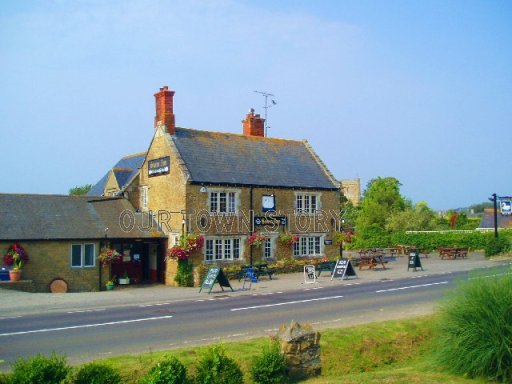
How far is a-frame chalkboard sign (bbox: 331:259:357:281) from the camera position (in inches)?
1162

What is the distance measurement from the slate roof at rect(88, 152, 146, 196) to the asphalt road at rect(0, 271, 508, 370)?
63.6ft

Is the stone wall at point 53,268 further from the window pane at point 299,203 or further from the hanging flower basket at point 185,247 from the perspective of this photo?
the window pane at point 299,203

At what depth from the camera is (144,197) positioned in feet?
112

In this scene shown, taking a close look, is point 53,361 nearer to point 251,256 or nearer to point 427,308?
point 427,308

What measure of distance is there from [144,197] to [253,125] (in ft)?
30.1

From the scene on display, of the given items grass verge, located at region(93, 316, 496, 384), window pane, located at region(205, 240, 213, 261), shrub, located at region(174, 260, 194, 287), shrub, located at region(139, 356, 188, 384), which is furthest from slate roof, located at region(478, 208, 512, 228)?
shrub, located at region(139, 356, 188, 384)

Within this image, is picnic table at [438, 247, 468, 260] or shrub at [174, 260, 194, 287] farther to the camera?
picnic table at [438, 247, 468, 260]

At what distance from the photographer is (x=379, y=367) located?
12094mm

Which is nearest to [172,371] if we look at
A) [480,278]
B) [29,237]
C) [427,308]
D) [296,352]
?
[296,352]

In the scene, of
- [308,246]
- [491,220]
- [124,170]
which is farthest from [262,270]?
[491,220]

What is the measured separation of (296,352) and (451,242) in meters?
38.4

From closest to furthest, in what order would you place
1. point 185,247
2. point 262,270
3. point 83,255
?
point 83,255 < point 185,247 < point 262,270

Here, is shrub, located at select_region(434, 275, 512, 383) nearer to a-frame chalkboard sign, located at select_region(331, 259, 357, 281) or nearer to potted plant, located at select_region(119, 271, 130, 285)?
a-frame chalkboard sign, located at select_region(331, 259, 357, 281)

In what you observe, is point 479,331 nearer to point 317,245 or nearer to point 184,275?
point 184,275
